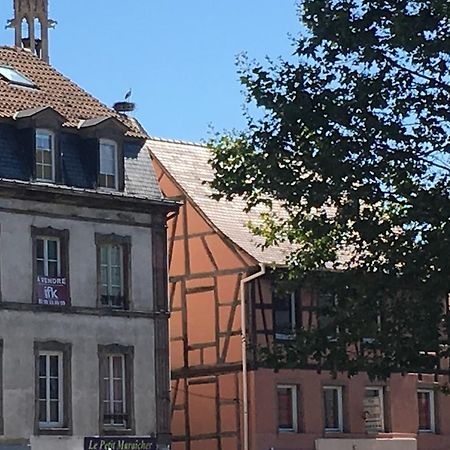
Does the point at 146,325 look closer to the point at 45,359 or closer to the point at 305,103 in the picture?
the point at 45,359

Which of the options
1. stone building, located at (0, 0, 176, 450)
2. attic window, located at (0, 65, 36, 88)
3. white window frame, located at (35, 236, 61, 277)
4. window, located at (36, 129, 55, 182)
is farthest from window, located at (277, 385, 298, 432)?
attic window, located at (0, 65, 36, 88)

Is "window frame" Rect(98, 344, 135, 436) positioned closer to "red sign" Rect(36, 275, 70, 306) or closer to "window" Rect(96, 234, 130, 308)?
"window" Rect(96, 234, 130, 308)

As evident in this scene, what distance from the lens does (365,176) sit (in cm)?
2806

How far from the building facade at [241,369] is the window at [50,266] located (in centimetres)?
641

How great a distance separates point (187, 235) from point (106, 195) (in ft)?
21.8

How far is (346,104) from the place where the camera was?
28266 millimetres

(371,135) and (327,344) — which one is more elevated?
(371,135)

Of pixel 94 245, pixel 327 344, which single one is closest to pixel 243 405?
pixel 94 245

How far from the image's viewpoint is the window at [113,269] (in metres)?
44.2

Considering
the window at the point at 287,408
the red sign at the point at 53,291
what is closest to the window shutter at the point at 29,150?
the red sign at the point at 53,291

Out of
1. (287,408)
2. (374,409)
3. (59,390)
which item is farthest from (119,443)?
(374,409)

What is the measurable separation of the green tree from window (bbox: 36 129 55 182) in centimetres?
1414

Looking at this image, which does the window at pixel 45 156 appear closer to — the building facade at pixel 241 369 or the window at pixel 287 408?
the building facade at pixel 241 369

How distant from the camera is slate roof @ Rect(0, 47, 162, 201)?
42719 mm
